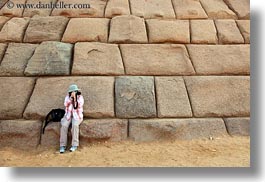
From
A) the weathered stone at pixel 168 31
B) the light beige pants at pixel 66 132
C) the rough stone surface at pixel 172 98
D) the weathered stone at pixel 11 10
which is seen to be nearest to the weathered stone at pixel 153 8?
the weathered stone at pixel 168 31

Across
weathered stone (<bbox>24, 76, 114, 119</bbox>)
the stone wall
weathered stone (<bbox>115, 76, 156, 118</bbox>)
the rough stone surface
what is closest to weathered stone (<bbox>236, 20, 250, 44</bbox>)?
the stone wall

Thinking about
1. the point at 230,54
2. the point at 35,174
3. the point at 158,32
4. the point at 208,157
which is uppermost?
the point at 158,32

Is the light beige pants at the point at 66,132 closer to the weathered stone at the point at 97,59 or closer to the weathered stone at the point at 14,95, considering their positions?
the weathered stone at the point at 14,95

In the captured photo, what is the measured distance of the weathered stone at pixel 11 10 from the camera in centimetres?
607

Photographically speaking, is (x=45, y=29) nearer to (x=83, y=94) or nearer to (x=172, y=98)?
(x=83, y=94)

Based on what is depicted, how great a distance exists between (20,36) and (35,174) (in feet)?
8.97

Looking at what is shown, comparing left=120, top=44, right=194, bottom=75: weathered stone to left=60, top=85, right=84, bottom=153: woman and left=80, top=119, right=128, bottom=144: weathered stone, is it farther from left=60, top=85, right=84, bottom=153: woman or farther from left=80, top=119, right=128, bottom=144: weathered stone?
left=60, top=85, right=84, bottom=153: woman

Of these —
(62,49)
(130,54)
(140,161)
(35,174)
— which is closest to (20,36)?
(62,49)

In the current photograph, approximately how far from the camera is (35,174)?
409 cm

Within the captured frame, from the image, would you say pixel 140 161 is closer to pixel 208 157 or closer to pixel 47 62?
pixel 208 157

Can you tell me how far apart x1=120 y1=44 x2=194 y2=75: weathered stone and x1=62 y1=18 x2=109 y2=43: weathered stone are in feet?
1.49

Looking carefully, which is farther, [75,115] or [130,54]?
[130,54]

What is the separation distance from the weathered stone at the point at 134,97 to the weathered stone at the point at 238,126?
43.5 inches

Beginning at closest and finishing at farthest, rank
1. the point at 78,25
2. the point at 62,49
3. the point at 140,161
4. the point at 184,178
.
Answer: the point at 184,178, the point at 140,161, the point at 62,49, the point at 78,25
